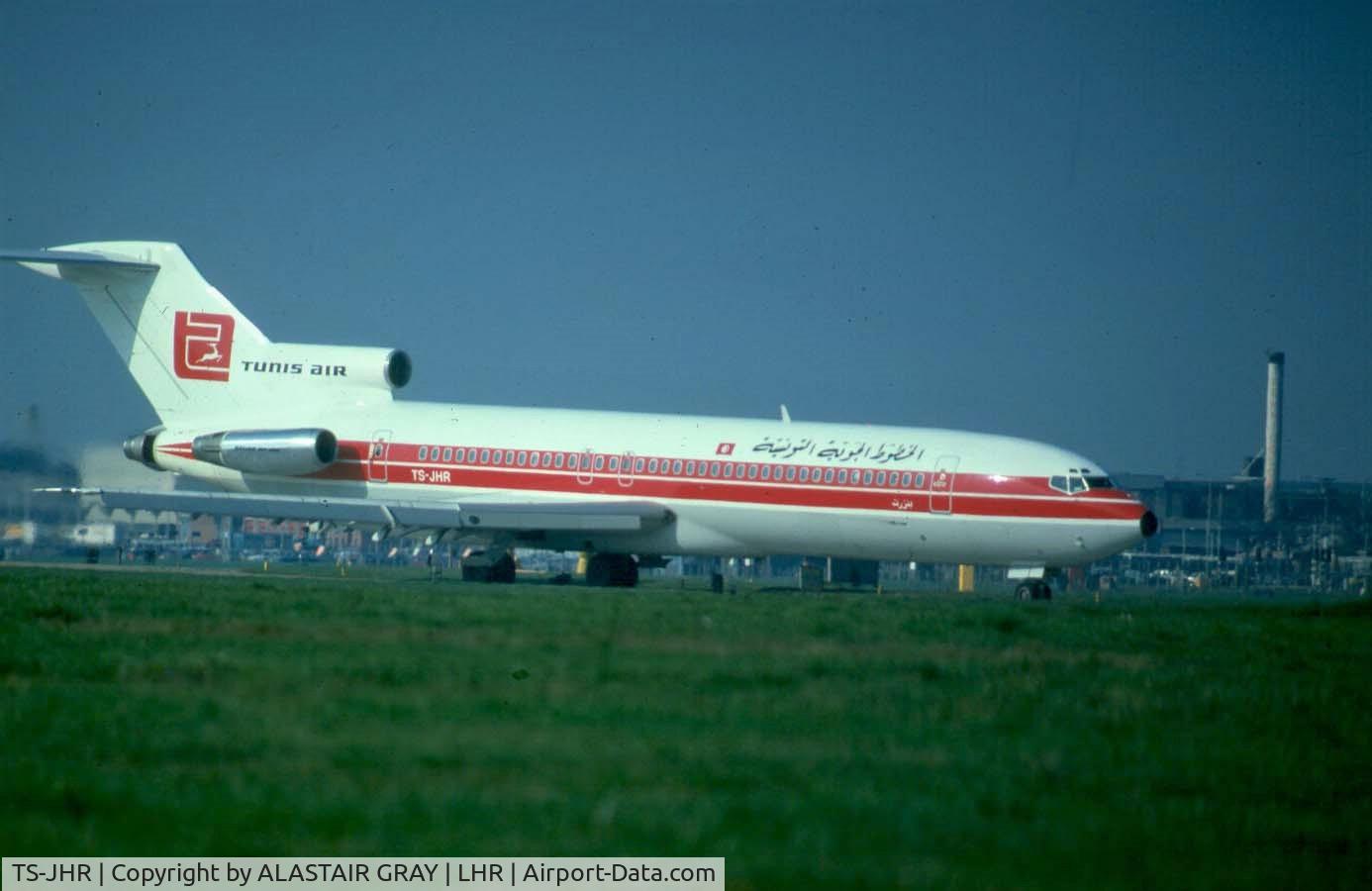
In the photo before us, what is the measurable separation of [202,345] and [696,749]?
1419 inches

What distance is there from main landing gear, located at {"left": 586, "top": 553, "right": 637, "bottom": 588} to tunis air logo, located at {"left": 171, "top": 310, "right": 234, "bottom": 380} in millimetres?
11133

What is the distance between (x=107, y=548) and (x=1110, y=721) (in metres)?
51.7

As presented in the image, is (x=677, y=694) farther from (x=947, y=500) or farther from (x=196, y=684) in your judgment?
(x=947, y=500)

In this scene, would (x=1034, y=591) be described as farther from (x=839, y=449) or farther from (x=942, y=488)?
(x=839, y=449)

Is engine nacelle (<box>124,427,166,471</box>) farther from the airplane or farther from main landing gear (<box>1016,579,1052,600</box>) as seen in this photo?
main landing gear (<box>1016,579,1052,600</box>)

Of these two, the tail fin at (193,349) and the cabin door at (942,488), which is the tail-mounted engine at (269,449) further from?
the cabin door at (942,488)

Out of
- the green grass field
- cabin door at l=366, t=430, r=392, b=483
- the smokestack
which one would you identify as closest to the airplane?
cabin door at l=366, t=430, r=392, b=483

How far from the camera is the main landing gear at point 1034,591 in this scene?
36844 mm

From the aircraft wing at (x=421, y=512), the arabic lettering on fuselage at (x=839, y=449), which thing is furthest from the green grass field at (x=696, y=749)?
→ the aircraft wing at (x=421, y=512)

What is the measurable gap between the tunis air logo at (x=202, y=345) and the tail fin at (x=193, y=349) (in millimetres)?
26

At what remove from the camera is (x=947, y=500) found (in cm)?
3738

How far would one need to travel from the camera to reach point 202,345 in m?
44.8

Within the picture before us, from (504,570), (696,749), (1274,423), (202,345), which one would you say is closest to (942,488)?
(504,570)

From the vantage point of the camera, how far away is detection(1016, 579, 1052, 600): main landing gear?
36.8 m
